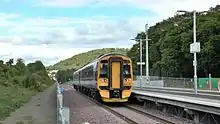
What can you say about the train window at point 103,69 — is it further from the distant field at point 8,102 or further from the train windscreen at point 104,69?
the distant field at point 8,102

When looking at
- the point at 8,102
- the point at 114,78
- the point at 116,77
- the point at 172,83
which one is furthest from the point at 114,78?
the point at 172,83

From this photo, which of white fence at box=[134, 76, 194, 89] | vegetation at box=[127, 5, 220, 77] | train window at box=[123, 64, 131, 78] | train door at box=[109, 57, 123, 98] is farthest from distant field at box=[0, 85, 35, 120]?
vegetation at box=[127, 5, 220, 77]

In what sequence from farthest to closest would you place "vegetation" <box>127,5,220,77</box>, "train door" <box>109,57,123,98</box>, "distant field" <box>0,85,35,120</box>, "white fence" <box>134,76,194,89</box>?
1. "vegetation" <box>127,5,220,77</box>
2. "white fence" <box>134,76,194,89</box>
3. "train door" <box>109,57,123,98</box>
4. "distant field" <box>0,85,35,120</box>

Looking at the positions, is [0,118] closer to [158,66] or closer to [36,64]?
[158,66]

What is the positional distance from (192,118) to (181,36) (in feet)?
196

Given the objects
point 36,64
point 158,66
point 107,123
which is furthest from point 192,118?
point 36,64

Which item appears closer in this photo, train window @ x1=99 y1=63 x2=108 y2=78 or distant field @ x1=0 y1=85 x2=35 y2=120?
distant field @ x1=0 y1=85 x2=35 y2=120

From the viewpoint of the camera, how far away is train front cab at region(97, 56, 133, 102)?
1126 inches

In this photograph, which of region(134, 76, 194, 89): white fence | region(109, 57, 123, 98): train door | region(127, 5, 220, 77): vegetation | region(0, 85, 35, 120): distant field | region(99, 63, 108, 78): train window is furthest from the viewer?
region(127, 5, 220, 77): vegetation

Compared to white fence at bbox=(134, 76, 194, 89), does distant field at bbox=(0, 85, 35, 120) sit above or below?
below

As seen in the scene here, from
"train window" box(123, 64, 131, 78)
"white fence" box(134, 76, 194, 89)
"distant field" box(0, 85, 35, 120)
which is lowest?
"distant field" box(0, 85, 35, 120)

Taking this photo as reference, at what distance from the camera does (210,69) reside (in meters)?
68.1

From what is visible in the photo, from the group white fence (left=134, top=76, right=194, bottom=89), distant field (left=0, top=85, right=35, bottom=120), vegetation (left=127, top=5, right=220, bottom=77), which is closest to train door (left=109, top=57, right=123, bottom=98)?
distant field (left=0, top=85, right=35, bottom=120)

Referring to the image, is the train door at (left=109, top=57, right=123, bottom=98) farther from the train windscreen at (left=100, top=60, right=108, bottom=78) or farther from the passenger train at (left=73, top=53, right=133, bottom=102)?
the train windscreen at (left=100, top=60, right=108, bottom=78)
